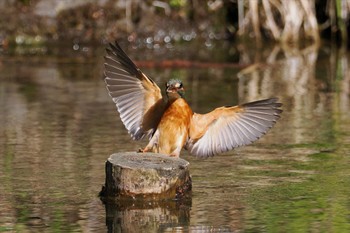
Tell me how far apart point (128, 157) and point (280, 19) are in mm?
10488

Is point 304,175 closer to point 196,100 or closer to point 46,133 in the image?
point 46,133

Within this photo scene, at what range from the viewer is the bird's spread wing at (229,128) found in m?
7.48

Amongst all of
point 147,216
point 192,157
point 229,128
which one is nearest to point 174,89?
point 229,128

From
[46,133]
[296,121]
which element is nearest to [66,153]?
[46,133]

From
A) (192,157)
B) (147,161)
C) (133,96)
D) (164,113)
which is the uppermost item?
(133,96)

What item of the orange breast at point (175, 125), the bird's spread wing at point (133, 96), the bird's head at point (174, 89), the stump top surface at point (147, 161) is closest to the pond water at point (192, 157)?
the stump top surface at point (147, 161)

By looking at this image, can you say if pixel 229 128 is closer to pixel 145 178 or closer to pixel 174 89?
pixel 174 89

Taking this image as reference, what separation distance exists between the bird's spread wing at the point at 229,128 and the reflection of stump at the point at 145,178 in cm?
47

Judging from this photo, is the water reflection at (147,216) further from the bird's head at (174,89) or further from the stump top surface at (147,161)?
the bird's head at (174,89)

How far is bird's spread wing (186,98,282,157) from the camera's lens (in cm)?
748

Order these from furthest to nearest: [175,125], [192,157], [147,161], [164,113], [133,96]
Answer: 1. [192,157]
2. [133,96]
3. [164,113]
4. [175,125]
5. [147,161]

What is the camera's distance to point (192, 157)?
28.8ft

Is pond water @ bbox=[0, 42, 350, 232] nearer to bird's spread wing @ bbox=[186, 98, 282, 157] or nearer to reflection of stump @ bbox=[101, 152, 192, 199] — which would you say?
reflection of stump @ bbox=[101, 152, 192, 199]

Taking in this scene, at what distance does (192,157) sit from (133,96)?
4.57 feet
